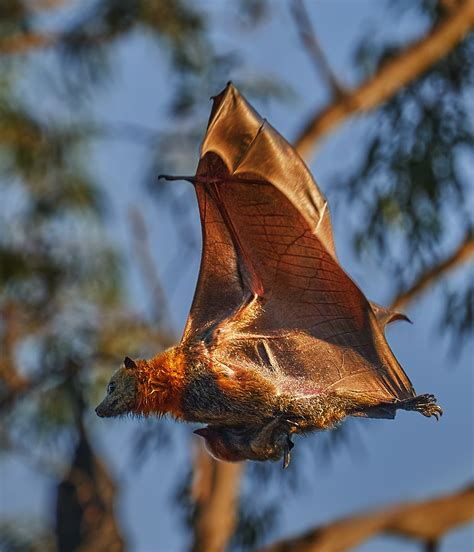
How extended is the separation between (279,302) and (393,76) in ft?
15.5

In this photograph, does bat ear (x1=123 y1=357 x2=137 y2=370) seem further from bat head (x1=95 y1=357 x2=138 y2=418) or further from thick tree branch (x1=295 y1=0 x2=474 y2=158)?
thick tree branch (x1=295 y1=0 x2=474 y2=158)

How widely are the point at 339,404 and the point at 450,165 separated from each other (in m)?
4.57

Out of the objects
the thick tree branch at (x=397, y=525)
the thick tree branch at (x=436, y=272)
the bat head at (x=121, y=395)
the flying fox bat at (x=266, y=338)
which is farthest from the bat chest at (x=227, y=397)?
the thick tree branch at (x=436, y=272)

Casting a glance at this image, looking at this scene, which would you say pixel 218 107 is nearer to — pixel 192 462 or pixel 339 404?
pixel 339 404

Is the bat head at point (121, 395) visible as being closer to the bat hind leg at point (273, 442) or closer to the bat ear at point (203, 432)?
the bat ear at point (203, 432)

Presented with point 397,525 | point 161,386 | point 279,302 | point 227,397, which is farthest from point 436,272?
point 227,397

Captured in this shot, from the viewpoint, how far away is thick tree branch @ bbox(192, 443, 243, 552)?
7707 millimetres

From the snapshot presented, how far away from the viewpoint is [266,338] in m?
3.42

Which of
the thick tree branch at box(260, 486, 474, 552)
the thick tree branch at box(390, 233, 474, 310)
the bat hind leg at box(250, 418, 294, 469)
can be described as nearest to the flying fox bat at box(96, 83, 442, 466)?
the bat hind leg at box(250, 418, 294, 469)

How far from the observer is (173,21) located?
1102cm

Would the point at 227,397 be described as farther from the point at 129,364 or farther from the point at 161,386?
the point at 129,364

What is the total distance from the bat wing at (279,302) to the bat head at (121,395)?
28 cm

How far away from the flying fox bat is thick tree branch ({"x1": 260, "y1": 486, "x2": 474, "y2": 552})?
347cm

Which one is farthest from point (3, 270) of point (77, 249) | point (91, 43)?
point (91, 43)
